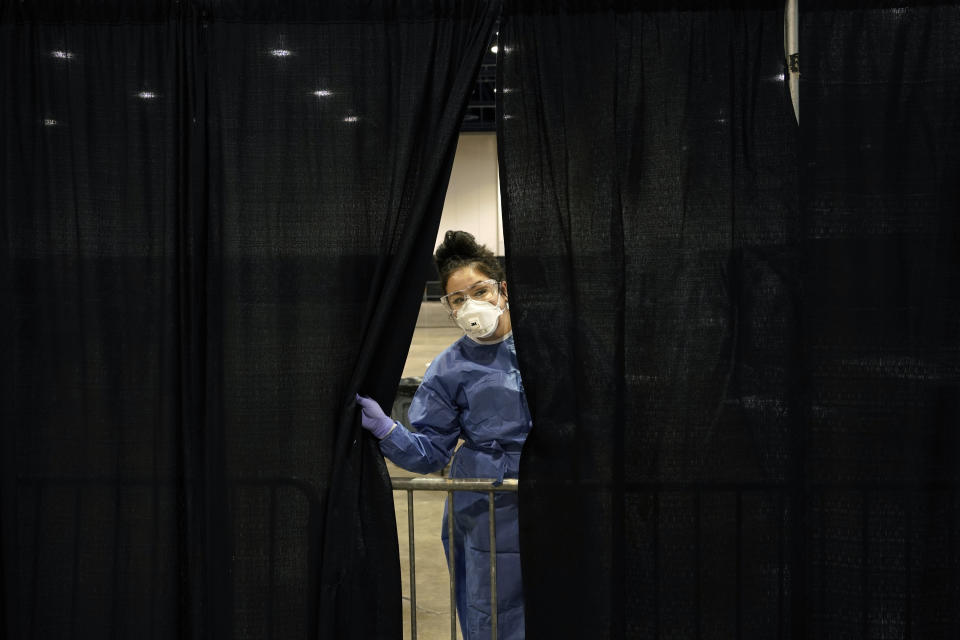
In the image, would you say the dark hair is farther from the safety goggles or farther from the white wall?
the white wall

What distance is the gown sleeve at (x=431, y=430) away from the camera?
7.66 feet

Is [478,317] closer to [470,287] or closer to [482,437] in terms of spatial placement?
[470,287]

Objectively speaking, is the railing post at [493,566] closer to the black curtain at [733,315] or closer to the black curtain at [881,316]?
the black curtain at [733,315]

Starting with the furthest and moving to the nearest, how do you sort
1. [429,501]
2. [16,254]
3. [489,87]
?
[489,87] → [429,501] → [16,254]

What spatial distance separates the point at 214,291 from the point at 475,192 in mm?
13208

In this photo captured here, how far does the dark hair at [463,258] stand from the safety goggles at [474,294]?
0.12 ft

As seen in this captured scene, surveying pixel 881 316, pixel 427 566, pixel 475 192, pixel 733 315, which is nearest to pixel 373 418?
pixel 733 315

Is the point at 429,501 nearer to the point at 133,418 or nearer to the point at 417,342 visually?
the point at 133,418

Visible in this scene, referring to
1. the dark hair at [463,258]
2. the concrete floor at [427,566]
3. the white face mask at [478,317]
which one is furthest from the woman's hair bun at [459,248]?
the concrete floor at [427,566]

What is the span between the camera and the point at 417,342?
48.3ft

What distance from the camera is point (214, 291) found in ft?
7.24

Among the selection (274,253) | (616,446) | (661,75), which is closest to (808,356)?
(616,446)

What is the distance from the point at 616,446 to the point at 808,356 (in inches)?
22.5

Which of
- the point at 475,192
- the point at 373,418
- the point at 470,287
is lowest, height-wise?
the point at 373,418
